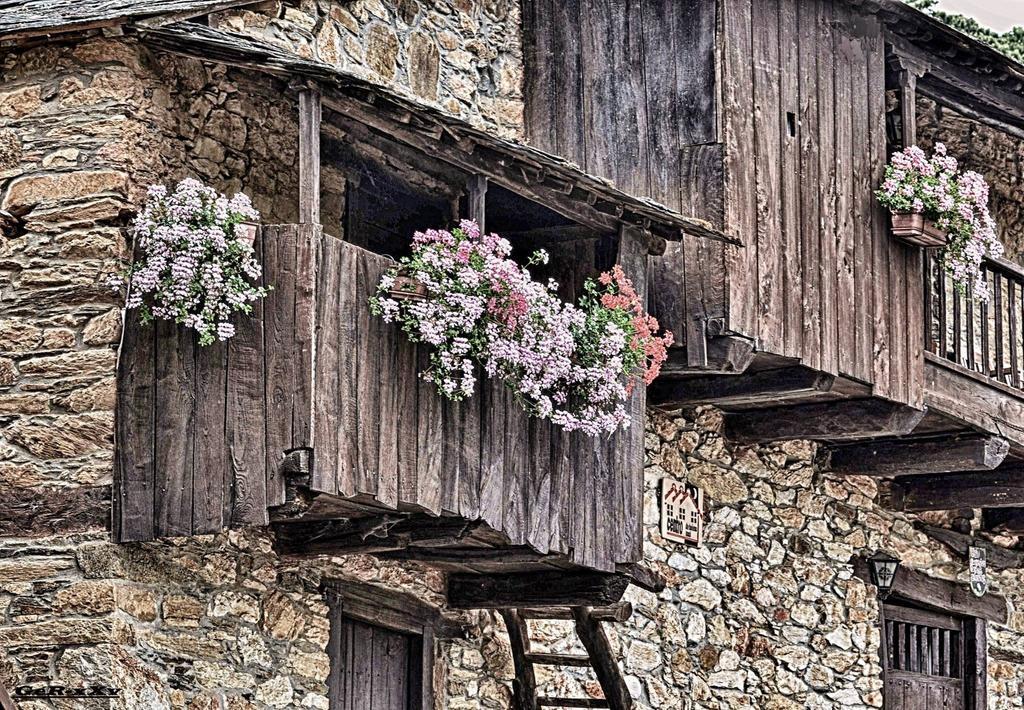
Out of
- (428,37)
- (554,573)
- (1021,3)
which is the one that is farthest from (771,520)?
(1021,3)

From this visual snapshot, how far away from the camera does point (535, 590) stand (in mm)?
8719

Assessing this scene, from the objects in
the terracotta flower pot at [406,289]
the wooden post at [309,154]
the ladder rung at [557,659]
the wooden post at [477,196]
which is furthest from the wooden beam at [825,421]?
the wooden post at [309,154]

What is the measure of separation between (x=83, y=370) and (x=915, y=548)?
21.8 feet

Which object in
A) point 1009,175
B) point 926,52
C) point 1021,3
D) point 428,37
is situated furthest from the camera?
point 1021,3

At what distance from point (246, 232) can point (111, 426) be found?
928 millimetres

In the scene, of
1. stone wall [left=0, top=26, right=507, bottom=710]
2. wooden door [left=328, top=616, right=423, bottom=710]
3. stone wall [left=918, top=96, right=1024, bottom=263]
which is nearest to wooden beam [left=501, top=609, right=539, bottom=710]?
wooden door [left=328, top=616, right=423, bottom=710]

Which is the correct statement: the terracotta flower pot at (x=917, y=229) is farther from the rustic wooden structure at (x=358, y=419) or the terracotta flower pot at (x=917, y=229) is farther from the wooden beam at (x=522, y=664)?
the wooden beam at (x=522, y=664)

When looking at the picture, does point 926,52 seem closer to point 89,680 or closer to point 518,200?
point 518,200

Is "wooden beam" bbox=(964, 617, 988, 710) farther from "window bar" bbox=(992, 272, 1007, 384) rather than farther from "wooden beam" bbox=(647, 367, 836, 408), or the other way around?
"wooden beam" bbox=(647, 367, 836, 408)

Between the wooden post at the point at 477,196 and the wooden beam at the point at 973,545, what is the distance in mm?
5353

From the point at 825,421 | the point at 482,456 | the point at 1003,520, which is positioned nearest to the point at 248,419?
the point at 482,456

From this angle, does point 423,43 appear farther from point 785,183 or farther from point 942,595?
point 942,595

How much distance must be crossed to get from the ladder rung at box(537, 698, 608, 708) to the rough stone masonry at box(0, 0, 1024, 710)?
0.15 meters

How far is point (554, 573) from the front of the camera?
862 cm
